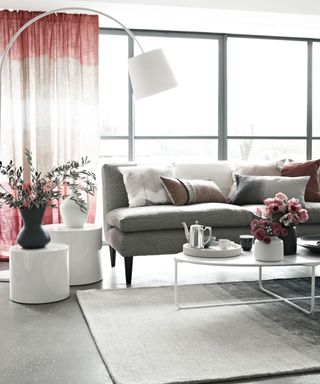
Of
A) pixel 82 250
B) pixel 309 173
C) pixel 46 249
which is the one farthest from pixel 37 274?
pixel 309 173

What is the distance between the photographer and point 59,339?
116 inches

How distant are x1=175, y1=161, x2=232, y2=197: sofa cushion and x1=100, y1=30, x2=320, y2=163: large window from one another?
829 mm

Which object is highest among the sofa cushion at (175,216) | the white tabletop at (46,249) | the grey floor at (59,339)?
the sofa cushion at (175,216)

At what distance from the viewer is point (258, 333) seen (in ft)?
9.77

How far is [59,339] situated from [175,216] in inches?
62.2

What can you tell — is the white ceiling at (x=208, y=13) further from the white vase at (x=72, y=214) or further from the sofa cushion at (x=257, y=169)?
A: the white vase at (x=72, y=214)

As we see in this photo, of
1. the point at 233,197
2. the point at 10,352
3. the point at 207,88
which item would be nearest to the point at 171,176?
the point at 233,197

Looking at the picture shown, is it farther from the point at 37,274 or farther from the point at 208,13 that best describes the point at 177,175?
the point at 37,274

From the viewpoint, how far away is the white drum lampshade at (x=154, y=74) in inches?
160

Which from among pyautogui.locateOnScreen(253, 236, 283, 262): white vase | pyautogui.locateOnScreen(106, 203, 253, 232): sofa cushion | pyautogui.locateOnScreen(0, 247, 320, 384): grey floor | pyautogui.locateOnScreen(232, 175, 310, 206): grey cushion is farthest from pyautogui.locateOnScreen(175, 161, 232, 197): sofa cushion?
pyautogui.locateOnScreen(253, 236, 283, 262): white vase

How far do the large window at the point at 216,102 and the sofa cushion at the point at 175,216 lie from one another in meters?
1.64

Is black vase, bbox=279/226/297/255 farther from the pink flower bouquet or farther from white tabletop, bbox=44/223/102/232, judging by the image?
white tabletop, bbox=44/223/102/232

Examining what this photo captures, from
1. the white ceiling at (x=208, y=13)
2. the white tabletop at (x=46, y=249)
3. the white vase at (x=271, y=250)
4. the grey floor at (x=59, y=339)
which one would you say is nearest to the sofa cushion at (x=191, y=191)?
→ the grey floor at (x=59, y=339)

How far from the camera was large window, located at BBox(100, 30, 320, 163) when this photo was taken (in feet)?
20.0
